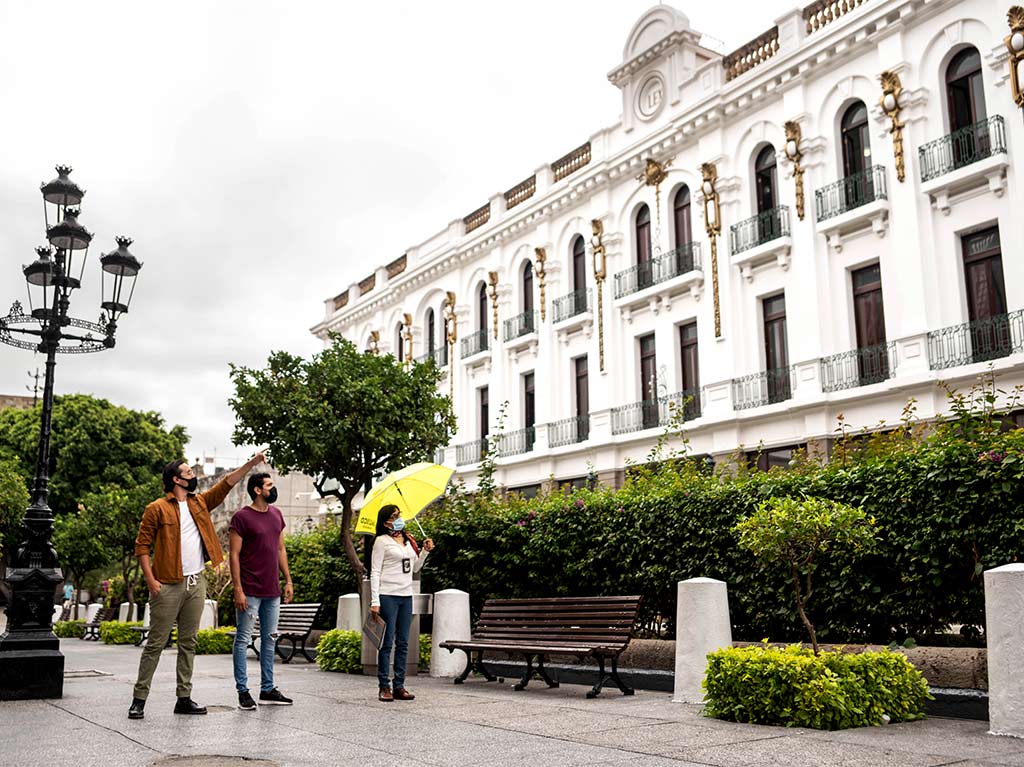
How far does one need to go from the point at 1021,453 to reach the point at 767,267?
1536cm

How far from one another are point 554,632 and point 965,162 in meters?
13.7

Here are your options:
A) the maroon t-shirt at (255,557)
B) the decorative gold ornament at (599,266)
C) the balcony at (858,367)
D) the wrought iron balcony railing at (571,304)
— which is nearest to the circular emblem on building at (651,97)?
the decorative gold ornament at (599,266)

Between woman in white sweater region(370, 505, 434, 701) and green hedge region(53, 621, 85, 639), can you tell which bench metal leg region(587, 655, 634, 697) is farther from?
green hedge region(53, 621, 85, 639)

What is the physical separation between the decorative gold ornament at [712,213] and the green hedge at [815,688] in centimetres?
1662

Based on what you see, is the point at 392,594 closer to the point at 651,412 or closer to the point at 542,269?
the point at 651,412

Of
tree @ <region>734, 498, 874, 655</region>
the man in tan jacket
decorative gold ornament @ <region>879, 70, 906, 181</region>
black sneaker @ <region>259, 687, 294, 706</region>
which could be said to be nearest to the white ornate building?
decorative gold ornament @ <region>879, 70, 906, 181</region>

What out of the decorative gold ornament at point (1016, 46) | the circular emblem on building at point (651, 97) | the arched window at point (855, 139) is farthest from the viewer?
the circular emblem on building at point (651, 97)

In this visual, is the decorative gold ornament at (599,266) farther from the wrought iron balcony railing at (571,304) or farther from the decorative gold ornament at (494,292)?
the decorative gold ornament at (494,292)

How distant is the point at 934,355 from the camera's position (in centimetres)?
1898

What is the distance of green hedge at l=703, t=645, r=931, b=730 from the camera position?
7191 mm

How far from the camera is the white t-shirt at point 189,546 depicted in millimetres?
8391

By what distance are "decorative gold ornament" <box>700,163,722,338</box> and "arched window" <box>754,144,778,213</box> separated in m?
0.95

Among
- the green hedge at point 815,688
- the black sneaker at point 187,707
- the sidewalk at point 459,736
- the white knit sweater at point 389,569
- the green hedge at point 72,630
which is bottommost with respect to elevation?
the green hedge at point 72,630

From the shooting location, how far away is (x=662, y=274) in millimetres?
25562
